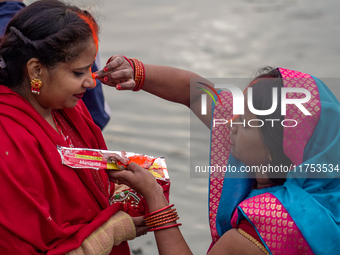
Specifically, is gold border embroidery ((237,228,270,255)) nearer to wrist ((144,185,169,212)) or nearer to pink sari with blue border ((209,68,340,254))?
pink sari with blue border ((209,68,340,254))

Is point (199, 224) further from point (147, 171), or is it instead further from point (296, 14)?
point (296, 14)

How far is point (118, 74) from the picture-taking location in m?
2.07

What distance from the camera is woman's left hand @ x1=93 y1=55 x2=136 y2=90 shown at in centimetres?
205

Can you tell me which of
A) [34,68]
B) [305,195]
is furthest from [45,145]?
[305,195]

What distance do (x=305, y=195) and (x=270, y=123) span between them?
30 centimetres

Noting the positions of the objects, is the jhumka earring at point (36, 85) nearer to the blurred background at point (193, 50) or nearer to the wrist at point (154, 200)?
the wrist at point (154, 200)

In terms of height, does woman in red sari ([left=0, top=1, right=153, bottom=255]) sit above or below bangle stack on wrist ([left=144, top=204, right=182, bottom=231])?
above

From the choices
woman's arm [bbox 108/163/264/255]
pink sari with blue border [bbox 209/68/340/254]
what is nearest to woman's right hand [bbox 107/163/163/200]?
woman's arm [bbox 108/163/264/255]

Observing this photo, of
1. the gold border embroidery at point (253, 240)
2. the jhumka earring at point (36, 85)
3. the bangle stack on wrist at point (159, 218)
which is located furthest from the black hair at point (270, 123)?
the jhumka earring at point (36, 85)

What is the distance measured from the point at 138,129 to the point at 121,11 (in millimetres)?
3062

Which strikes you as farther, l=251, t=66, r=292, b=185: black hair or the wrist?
the wrist

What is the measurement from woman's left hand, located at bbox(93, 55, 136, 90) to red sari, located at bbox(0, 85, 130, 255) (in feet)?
1.48

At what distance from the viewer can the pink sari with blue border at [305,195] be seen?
1567 millimetres

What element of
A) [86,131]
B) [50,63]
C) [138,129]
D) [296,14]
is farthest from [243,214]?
[296,14]
